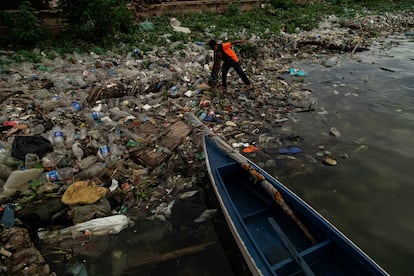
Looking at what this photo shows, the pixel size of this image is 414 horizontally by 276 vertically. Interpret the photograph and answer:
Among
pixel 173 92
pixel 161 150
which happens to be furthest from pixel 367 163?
pixel 173 92

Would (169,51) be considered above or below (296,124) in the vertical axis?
above

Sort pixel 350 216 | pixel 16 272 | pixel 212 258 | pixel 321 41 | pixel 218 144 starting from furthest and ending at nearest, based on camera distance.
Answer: pixel 321 41, pixel 218 144, pixel 350 216, pixel 212 258, pixel 16 272

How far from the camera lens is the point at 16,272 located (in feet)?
10.8

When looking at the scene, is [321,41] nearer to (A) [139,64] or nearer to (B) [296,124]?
(B) [296,124]

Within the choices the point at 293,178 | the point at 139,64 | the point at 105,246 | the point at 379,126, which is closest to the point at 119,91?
the point at 139,64

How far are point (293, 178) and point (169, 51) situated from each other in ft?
21.4

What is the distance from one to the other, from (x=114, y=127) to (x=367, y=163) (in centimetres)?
535

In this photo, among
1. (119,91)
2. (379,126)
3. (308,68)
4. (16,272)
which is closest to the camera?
(16,272)

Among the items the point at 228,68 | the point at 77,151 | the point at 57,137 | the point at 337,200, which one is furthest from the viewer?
the point at 228,68

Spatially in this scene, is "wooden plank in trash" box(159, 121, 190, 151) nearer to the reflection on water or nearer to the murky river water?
the murky river water

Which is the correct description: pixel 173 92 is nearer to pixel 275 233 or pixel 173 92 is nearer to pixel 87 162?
pixel 87 162

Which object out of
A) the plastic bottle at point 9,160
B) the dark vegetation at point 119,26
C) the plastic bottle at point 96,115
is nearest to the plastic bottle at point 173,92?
the plastic bottle at point 96,115

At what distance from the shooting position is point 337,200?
4.54 m

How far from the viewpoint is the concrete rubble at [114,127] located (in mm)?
4188
